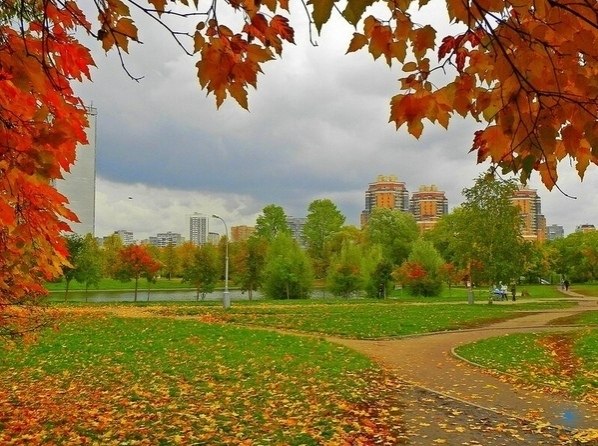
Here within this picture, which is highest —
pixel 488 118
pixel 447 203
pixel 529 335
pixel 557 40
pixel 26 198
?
pixel 447 203

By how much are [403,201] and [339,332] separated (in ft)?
294

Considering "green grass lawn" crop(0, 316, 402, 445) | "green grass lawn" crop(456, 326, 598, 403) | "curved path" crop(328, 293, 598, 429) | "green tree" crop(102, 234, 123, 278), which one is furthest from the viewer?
"green tree" crop(102, 234, 123, 278)

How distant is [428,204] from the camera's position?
327 feet

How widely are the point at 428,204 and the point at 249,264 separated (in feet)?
206

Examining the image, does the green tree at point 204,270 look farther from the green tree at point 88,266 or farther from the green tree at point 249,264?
the green tree at point 88,266

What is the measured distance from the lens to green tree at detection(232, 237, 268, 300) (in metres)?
43.8

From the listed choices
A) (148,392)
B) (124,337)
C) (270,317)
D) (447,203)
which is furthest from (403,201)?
(148,392)

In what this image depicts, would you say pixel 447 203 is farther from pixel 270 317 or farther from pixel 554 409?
pixel 554 409

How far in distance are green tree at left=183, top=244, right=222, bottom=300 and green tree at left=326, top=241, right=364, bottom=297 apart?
9.06m

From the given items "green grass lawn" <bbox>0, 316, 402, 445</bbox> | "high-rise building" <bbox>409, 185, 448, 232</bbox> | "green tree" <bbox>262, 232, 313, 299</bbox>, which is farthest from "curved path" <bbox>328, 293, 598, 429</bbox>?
"high-rise building" <bbox>409, 185, 448, 232</bbox>

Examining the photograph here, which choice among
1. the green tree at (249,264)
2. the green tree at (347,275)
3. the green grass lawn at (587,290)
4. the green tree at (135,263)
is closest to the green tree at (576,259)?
the green grass lawn at (587,290)

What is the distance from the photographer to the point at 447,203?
94125mm

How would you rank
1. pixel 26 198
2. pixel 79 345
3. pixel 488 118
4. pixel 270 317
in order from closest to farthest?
pixel 488 118 < pixel 26 198 < pixel 79 345 < pixel 270 317

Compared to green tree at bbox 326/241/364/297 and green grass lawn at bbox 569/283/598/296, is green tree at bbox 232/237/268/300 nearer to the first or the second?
green tree at bbox 326/241/364/297
